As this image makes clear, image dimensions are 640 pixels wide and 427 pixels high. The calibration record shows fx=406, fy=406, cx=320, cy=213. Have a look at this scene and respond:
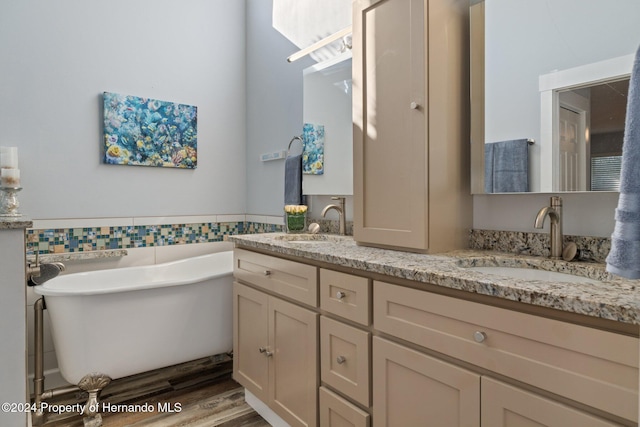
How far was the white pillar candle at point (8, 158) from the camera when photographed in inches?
88.9

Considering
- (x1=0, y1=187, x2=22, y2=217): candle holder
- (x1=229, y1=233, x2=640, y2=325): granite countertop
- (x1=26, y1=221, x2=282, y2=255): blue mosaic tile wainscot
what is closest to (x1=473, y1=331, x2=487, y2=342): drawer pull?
(x1=229, y1=233, x2=640, y2=325): granite countertop

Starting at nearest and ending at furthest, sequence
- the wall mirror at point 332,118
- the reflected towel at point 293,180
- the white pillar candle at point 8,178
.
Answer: the white pillar candle at point 8,178
the wall mirror at point 332,118
the reflected towel at point 293,180

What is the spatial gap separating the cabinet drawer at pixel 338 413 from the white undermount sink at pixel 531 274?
0.64m

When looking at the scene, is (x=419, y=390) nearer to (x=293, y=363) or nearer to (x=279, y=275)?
(x=293, y=363)

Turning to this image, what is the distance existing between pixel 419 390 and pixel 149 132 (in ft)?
8.19

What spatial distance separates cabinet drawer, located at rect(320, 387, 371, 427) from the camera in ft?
4.65

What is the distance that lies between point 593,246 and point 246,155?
264cm

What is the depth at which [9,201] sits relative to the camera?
2.21 m

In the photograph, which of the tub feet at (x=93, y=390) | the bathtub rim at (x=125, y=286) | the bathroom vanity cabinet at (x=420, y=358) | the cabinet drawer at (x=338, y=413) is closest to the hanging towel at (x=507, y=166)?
the bathroom vanity cabinet at (x=420, y=358)

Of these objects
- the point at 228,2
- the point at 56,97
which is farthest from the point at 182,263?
the point at 228,2

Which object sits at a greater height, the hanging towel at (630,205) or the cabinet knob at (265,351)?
the hanging towel at (630,205)

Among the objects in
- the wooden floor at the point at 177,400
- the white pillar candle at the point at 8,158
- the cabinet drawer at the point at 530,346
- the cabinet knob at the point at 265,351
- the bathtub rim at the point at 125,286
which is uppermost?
the white pillar candle at the point at 8,158

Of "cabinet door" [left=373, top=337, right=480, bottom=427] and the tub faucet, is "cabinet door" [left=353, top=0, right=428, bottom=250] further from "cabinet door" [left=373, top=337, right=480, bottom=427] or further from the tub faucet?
the tub faucet

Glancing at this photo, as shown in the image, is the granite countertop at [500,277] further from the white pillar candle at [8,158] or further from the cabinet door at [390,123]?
the white pillar candle at [8,158]
